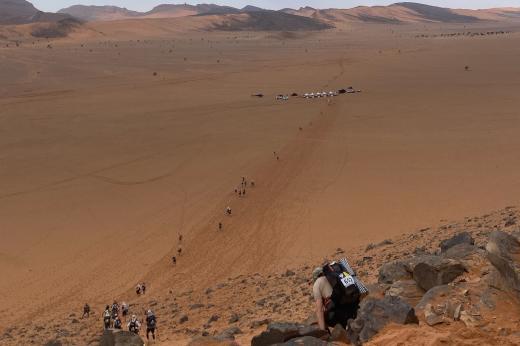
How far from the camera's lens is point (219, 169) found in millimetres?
28141

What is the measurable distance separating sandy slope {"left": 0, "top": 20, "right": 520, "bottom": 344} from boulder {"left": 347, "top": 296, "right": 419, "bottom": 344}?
400 inches

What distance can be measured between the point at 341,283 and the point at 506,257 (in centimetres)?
230

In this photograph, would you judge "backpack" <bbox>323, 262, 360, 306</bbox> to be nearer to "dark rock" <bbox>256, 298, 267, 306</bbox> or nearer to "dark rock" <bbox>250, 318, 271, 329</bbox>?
"dark rock" <bbox>250, 318, 271, 329</bbox>

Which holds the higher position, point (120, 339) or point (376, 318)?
point (376, 318)

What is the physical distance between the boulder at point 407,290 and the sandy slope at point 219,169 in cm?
812

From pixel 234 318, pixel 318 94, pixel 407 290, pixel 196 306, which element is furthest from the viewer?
pixel 318 94

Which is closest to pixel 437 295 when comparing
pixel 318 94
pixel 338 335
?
pixel 338 335

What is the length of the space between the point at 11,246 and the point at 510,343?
18324 millimetres

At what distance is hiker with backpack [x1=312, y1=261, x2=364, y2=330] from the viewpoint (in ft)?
20.0

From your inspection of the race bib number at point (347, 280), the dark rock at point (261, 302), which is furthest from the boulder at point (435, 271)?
the dark rock at point (261, 302)

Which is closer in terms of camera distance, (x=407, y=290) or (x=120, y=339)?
(x=407, y=290)

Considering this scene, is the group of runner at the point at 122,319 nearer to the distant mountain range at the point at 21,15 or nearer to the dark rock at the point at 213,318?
the dark rock at the point at 213,318

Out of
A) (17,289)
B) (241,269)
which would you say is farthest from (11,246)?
(241,269)

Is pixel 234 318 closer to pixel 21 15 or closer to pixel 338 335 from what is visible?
pixel 338 335
